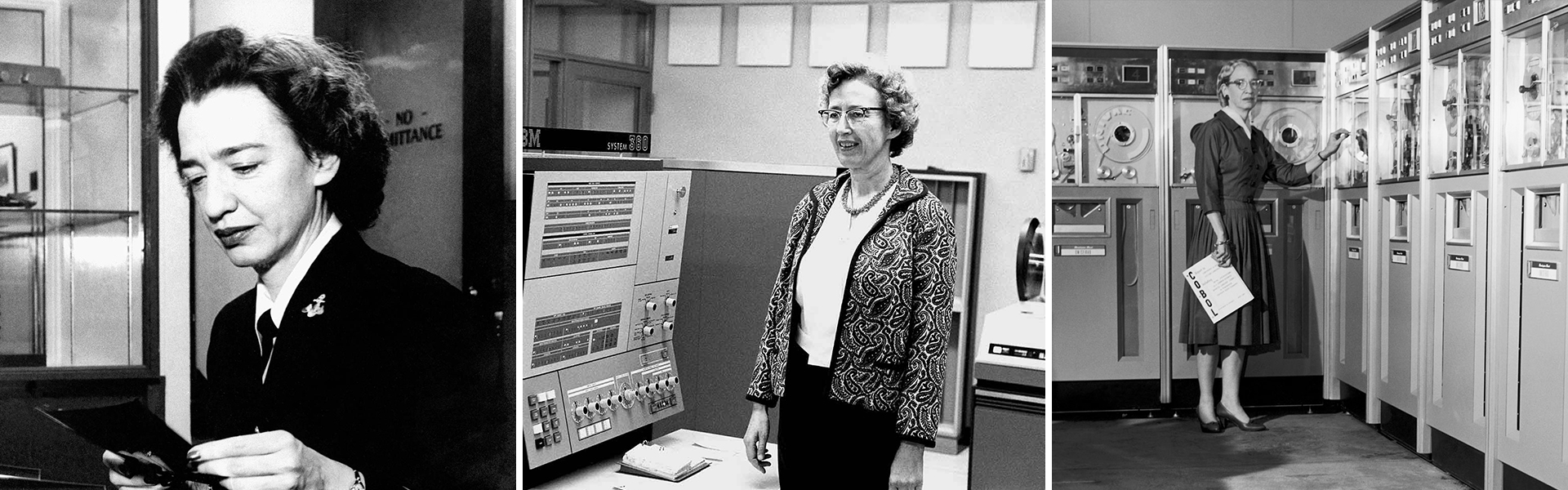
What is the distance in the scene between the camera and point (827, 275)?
8.23 feet

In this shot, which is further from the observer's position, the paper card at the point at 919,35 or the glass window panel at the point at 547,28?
the glass window panel at the point at 547,28

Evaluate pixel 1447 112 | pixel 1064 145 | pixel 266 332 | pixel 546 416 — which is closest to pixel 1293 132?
pixel 1447 112

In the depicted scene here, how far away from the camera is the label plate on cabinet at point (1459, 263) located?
12.3 feet

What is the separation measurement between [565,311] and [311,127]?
81 centimetres

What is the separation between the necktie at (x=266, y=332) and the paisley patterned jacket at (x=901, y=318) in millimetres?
1466

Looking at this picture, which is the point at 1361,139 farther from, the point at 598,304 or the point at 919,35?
the point at 598,304

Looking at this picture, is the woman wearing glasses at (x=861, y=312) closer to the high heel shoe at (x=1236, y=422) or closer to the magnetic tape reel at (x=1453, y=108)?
the magnetic tape reel at (x=1453, y=108)

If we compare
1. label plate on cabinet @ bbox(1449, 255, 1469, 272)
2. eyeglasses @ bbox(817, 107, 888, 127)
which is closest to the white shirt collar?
eyeglasses @ bbox(817, 107, 888, 127)

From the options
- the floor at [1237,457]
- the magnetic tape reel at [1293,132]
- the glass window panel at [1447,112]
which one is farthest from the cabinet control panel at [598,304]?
the magnetic tape reel at [1293,132]

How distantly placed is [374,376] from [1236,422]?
12.3 feet

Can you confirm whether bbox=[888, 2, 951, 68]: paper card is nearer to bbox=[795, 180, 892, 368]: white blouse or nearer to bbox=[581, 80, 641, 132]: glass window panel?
bbox=[795, 180, 892, 368]: white blouse

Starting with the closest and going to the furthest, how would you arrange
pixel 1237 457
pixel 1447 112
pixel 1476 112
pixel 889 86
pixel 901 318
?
pixel 901 318, pixel 889 86, pixel 1476 112, pixel 1447 112, pixel 1237 457

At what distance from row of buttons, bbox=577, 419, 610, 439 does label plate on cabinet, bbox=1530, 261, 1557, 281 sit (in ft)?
9.40

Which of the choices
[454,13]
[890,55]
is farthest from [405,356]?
[890,55]
